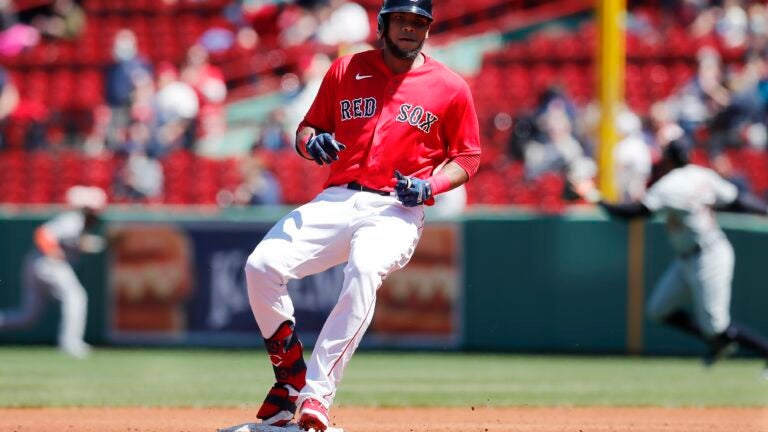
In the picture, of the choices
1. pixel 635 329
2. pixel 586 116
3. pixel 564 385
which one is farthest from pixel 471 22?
pixel 564 385

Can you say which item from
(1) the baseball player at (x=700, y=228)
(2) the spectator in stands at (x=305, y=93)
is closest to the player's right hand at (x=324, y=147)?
(1) the baseball player at (x=700, y=228)

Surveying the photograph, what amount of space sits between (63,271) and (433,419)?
21.1 feet

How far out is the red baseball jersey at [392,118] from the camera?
6.30 m

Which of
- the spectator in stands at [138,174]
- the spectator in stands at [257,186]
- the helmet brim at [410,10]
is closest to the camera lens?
the helmet brim at [410,10]

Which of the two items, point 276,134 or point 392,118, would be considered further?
point 276,134

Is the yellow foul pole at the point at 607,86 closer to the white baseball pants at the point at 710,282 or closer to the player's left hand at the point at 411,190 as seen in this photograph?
the white baseball pants at the point at 710,282

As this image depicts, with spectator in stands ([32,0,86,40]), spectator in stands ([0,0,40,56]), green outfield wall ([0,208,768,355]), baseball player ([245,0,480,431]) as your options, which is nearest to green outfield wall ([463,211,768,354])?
green outfield wall ([0,208,768,355])

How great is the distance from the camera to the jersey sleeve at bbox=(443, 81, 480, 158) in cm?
638

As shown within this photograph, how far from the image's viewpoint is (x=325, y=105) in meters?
6.51

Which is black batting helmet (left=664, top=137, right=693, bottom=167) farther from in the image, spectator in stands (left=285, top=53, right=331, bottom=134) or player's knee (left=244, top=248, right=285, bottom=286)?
player's knee (left=244, top=248, right=285, bottom=286)

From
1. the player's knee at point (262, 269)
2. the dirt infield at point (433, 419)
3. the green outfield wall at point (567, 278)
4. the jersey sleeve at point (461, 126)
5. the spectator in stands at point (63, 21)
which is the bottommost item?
the dirt infield at point (433, 419)

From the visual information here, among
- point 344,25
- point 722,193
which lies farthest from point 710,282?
point 344,25

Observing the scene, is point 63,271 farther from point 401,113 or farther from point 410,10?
point 410,10

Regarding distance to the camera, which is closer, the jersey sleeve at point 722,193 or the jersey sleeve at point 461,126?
the jersey sleeve at point 461,126
